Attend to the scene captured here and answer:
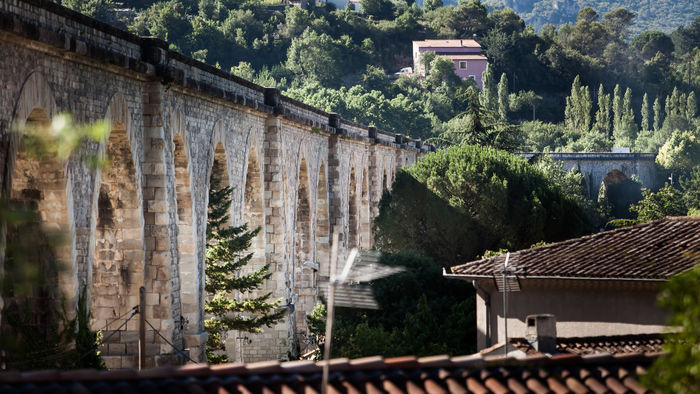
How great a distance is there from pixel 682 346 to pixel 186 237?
1275 cm

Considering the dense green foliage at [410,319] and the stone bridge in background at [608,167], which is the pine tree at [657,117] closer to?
the stone bridge in background at [608,167]

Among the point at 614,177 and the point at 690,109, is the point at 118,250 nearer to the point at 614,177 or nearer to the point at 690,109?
the point at 614,177

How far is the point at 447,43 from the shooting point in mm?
120562

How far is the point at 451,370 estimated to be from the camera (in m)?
7.87

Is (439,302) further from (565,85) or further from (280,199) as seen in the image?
(565,85)

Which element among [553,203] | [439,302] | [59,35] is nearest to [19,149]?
[59,35]

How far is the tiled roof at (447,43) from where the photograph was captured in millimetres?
118750

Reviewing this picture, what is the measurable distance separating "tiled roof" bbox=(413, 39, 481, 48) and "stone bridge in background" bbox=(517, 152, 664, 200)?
32845 millimetres

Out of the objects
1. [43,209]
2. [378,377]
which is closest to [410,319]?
[43,209]

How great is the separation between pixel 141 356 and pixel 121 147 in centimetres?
297

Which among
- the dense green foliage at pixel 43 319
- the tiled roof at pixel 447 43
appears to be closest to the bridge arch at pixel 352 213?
the dense green foliage at pixel 43 319

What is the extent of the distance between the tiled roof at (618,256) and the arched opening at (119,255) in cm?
493

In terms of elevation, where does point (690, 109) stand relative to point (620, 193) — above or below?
above

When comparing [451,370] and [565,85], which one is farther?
[565,85]
